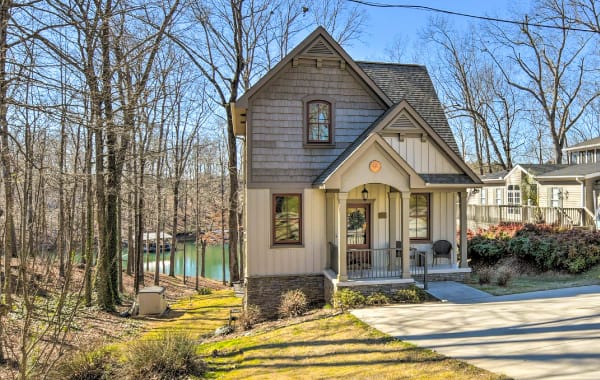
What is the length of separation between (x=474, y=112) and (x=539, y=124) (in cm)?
759

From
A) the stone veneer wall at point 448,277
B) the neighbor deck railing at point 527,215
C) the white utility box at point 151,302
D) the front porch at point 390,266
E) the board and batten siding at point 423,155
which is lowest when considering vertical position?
the white utility box at point 151,302

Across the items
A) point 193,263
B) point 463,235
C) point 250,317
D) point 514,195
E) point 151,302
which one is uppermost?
point 514,195

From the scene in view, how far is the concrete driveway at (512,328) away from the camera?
5801mm

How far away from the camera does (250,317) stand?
428 inches

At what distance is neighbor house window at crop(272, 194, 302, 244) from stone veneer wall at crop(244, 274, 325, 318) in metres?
1.11

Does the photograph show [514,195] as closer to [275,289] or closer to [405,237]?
[405,237]

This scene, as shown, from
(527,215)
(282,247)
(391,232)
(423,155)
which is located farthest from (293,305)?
(527,215)

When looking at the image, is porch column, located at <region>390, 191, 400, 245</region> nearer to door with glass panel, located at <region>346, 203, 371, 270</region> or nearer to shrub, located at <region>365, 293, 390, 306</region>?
door with glass panel, located at <region>346, 203, 371, 270</region>

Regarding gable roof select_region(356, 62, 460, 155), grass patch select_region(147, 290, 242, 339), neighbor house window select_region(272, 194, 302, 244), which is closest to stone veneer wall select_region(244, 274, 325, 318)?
neighbor house window select_region(272, 194, 302, 244)

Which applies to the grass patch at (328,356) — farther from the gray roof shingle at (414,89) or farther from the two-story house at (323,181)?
the gray roof shingle at (414,89)

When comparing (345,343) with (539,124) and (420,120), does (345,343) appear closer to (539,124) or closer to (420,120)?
(420,120)

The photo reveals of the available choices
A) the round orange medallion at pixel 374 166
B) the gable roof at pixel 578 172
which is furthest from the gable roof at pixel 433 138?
the gable roof at pixel 578 172

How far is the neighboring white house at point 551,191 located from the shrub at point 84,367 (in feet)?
56.4

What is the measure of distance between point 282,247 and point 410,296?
3.80 metres
